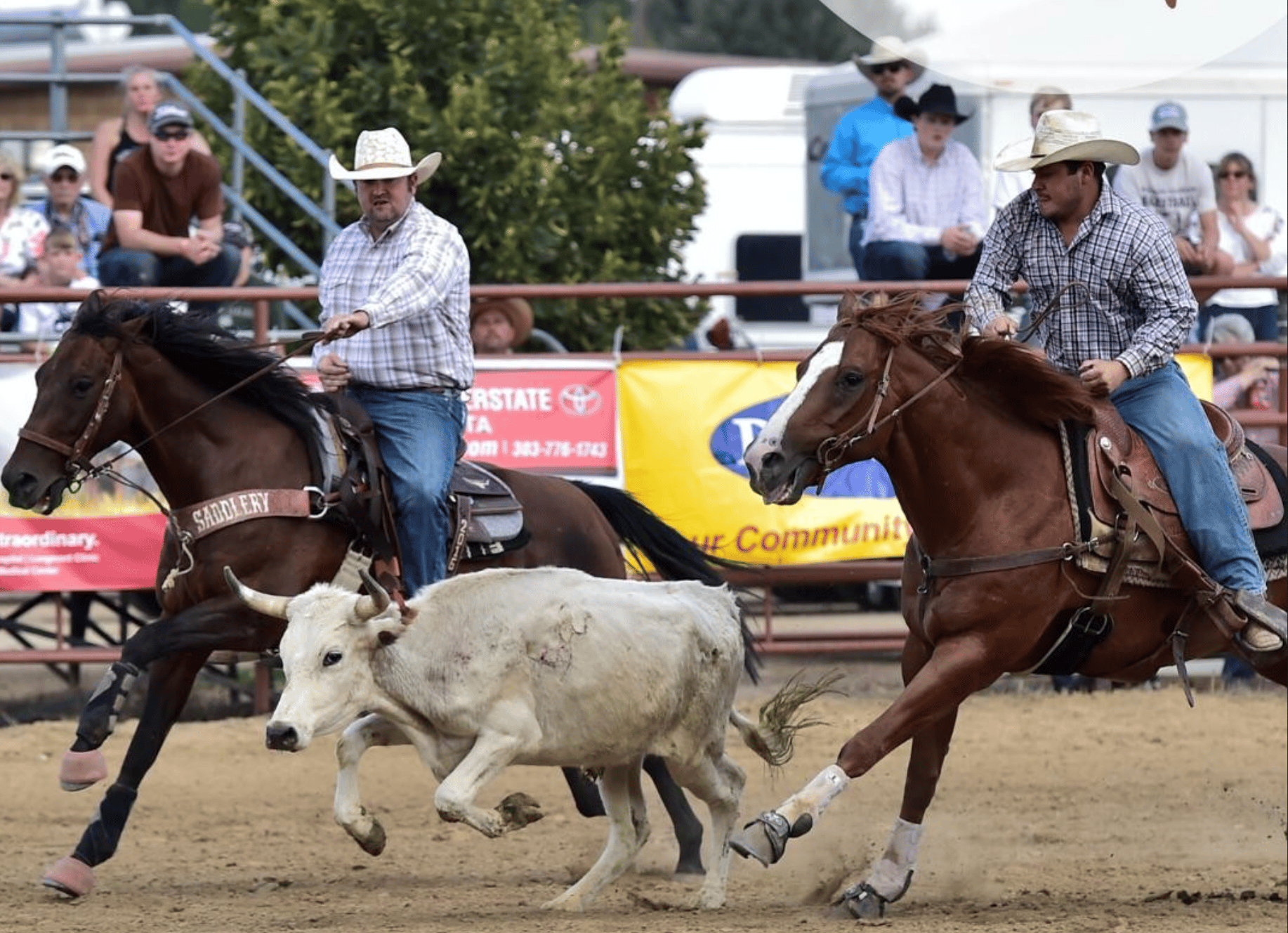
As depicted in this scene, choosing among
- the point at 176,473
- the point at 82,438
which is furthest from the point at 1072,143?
the point at 82,438

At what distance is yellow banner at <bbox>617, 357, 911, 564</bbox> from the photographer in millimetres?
10453

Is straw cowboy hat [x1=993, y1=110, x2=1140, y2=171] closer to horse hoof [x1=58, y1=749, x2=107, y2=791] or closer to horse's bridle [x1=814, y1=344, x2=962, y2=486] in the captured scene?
horse's bridle [x1=814, y1=344, x2=962, y2=486]

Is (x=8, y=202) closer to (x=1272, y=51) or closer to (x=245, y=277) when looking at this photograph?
(x=245, y=277)

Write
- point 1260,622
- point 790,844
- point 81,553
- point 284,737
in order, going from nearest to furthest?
point 284,737 < point 1260,622 < point 790,844 < point 81,553

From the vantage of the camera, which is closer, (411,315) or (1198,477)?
(1198,477)

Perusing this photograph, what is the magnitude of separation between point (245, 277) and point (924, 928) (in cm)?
630

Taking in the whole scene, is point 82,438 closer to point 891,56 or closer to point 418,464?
point 418,464

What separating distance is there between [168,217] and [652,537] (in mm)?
3871

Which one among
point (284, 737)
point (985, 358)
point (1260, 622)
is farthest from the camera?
point (1260, 622)

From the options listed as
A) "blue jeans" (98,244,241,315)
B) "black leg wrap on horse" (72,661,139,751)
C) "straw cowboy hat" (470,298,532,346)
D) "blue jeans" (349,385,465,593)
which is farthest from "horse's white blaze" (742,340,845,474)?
"blue jeans" (98,244,241,315)

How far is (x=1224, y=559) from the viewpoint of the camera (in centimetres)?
695

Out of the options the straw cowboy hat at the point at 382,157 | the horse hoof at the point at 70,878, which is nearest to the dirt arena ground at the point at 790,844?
the horse hoof at the point at 70,878

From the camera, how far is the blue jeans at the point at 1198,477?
6953mm

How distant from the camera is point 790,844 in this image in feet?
28.5
